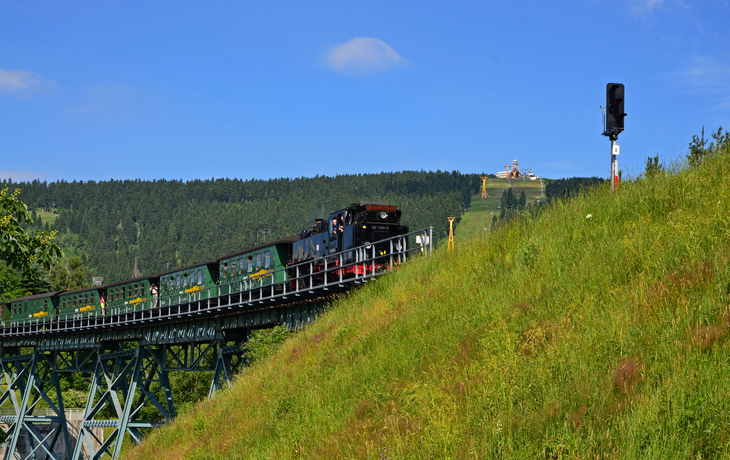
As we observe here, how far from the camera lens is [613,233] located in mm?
11547

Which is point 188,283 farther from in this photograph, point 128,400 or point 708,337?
point 708,337

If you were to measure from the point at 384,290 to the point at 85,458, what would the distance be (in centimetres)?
5798

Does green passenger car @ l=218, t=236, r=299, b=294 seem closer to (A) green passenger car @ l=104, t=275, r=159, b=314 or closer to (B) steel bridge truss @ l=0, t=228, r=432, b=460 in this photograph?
(B) steel bridge truss @ l=0, t=228, r=432, b=460

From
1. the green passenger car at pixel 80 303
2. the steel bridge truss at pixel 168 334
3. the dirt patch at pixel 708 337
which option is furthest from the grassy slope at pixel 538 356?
the green passenger car at pixel 80 303

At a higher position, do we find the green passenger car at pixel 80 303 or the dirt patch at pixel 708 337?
the dirt patch at pixel 708 337

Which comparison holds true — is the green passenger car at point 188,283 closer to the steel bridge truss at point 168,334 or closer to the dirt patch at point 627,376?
the steel bridge truss at point 168,334

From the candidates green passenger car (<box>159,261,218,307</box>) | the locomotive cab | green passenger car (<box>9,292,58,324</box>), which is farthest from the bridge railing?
green passenger car (<box>9,292,58,324</box>)

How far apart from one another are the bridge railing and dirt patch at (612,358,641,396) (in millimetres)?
10151

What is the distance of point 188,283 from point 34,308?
2217 cm

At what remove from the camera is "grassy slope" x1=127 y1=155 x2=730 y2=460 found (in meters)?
6.92

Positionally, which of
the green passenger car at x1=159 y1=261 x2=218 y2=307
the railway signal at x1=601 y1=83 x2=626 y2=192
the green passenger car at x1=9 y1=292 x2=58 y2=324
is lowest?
the green passenger car at x1=9 y1=292 x2=58 y2=324

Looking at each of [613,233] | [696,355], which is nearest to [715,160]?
[613,233]

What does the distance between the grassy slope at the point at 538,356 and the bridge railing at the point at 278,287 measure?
456 centimetres

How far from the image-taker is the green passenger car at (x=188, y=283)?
33.8 meters
